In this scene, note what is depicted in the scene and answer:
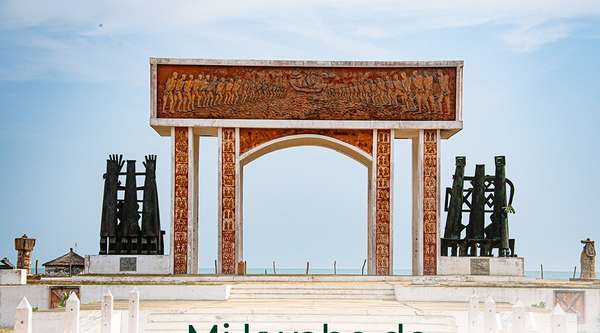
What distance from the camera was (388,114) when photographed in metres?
33.2

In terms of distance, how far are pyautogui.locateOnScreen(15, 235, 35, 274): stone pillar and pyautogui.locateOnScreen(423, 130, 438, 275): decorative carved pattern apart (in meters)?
11.1

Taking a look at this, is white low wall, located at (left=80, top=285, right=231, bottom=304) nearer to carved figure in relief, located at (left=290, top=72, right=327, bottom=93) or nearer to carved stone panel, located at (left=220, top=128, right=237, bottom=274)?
carved stone panel, located at (left=220, top=128, right=237, bottom=274)

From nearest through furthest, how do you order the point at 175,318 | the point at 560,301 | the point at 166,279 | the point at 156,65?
the point at 175,318 < the point at 560,301 < the point at 166,279 < the point at 156,65

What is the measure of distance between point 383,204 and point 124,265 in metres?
7.51

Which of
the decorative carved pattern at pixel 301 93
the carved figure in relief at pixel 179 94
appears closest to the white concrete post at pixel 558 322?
the decorative carved pattern at pixel 301 93

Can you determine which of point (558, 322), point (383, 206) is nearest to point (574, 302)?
point (383, 206)

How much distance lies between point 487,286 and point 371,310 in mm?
5201

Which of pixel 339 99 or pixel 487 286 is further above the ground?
pixel 339 99

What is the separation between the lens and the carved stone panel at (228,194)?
108 ft

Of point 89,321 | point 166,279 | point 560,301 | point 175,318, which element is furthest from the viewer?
point 166,279

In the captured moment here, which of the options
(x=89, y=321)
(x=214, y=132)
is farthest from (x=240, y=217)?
(x=89, y=321)

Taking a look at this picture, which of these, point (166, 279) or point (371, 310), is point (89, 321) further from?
point (166, 279)

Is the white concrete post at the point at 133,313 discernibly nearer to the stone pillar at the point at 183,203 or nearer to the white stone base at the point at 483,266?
the stone pillar at the point at 183,203

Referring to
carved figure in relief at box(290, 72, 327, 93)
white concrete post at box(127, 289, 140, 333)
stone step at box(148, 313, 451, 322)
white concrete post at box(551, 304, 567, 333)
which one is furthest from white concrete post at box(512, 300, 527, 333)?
carved figure in relief at box(290, 72, 327, 93)
